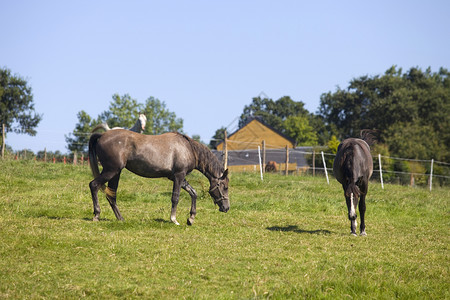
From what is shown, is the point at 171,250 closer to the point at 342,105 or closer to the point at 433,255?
the point at 433,255

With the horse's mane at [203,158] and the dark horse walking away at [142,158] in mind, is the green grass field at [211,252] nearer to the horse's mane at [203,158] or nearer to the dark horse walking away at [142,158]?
the dark horse walking away at [142,158]

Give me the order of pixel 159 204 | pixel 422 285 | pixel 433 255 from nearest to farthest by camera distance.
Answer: pixel 422 285
pixel 433 255
pixel 159 204

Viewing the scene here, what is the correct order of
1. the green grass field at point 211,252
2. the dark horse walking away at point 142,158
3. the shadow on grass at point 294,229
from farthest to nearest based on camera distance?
1. the shadow on grass at point 294,229
2. the dark horse walking away at point 142,158
3. the green grass field at point 211,252

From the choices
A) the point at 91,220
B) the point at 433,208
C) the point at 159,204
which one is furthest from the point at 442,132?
the point at 91,220

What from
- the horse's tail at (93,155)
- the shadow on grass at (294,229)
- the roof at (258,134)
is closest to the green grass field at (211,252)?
the shadow on grass at (294,229)

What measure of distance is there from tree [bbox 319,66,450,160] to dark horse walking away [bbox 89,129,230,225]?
144ft

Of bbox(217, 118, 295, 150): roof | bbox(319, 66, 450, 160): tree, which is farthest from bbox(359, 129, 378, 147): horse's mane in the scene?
bbox(217, 118, 295, 150): roof

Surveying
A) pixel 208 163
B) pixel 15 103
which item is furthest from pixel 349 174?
pixel 15 103

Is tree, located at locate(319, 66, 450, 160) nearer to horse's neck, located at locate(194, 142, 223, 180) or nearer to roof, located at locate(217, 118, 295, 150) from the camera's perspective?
roof, located at locate(217, 118, 295, 150)

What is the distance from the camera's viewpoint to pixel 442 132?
56.7 metres

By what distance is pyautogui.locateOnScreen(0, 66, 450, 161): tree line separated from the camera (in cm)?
5344

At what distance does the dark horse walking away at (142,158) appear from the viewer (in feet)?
34.0

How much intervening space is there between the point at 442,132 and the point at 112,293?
57.0m

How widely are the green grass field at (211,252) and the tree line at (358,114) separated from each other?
24789 millimetres
